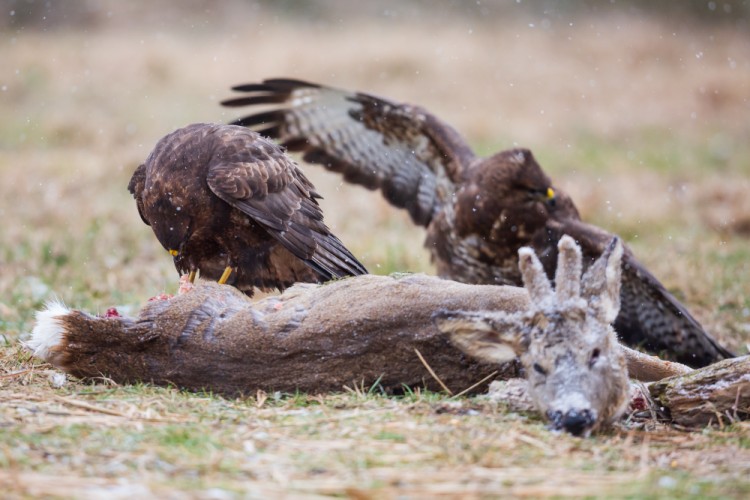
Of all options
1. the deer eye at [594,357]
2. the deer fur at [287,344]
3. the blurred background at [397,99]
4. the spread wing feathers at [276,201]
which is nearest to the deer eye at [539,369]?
the deer eye at [594,357]

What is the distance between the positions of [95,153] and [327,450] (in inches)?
341

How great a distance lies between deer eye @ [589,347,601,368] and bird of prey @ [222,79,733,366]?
2.34 meters

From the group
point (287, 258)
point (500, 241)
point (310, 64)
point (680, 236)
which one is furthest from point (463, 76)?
point (287, 258)

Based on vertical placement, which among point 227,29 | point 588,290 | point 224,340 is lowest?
point 224,340

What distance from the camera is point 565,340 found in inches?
136

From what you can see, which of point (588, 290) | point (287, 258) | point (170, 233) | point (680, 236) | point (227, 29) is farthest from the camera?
point (227, 29)

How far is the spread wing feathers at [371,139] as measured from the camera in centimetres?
661

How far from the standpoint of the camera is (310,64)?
16016mm

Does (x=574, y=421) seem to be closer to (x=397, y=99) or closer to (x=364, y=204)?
(x=364, y=204)

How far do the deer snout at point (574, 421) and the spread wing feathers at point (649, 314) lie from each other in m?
2.31

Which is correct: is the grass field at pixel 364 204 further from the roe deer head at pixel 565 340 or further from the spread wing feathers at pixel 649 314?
the spread wing feathers at pixel 649 314

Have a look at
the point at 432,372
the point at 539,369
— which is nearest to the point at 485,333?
the point at 539,369

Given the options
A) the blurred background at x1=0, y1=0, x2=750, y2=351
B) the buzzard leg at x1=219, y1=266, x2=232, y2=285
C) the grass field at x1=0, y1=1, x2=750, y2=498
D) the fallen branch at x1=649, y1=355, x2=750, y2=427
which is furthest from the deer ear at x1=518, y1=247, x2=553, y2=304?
the blurred background at x1=0, y1=0, x2=750, y2=351

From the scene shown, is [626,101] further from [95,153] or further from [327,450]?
[327,450]
